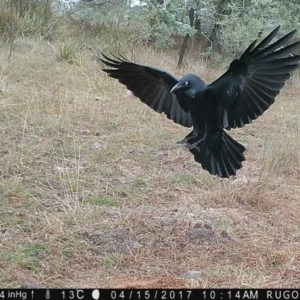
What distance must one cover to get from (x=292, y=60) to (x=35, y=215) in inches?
67.8

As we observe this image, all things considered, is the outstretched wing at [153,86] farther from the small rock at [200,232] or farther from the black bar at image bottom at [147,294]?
the black bar at image bottom at [147,294]

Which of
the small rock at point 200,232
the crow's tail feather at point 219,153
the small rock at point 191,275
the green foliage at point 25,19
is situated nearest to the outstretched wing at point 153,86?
the crow's tail feather at point 219,153

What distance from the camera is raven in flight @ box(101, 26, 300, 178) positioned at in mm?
2936

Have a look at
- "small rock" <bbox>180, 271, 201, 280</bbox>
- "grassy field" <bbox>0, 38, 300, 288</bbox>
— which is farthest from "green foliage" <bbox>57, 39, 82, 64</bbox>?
"small rock" <bbox>180, 271, 201, 280</bbox>

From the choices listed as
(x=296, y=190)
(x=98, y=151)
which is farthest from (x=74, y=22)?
(x=296, y=190)

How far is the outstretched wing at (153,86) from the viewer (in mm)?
3543

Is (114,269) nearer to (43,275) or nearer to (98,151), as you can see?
(43,275)

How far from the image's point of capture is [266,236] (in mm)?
3621

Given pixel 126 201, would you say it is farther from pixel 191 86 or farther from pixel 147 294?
pixel 147 294

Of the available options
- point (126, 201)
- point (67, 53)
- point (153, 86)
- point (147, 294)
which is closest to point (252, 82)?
point (153, 86)

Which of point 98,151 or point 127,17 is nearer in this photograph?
point 98,151

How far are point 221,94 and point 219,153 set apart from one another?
39 centimetres

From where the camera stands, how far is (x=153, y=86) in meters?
3.63

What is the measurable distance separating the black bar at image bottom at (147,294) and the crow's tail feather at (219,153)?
2.47 feet
